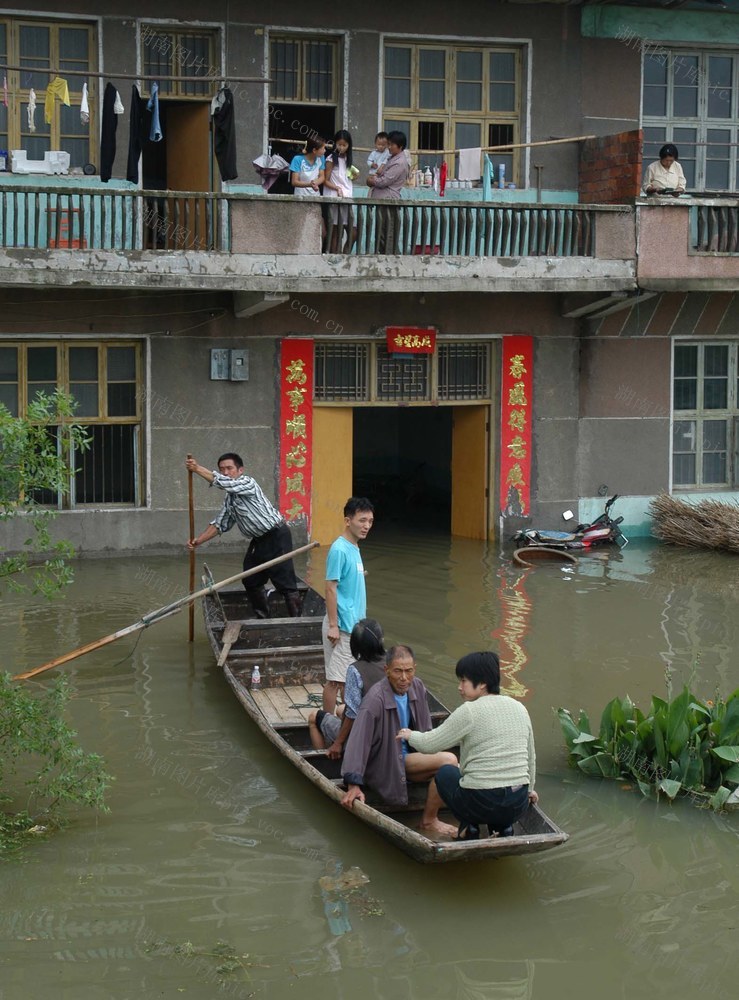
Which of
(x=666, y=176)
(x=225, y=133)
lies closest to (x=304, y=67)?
(x=225, y=133)

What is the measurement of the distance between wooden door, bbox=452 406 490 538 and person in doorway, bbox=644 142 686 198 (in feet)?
10.4

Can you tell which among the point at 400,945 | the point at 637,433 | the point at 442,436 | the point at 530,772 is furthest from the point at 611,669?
the point at 442,436

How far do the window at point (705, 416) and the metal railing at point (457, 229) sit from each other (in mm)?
2481

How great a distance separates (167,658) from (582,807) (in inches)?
169

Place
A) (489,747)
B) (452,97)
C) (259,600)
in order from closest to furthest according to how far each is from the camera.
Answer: (489,747) → (259,600) → (452,97)

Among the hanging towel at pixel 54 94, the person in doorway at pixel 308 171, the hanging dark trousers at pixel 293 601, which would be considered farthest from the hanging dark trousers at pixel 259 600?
the hanging towel at pixel 54 94

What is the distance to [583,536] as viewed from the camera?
15711 millimetres

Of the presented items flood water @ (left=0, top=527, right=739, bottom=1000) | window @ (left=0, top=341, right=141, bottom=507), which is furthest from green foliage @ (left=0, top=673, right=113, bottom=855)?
window @ (left=0, top=341, right=141, bottom=507)

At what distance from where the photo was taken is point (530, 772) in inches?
265

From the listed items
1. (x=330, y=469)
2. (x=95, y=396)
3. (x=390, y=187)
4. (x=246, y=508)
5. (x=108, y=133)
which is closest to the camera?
(x=246, y=508)

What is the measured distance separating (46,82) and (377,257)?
158 inches

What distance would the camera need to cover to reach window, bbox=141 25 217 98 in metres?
14.5

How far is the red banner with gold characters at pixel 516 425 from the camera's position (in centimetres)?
1588

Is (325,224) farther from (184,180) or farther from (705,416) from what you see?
(705,416)
